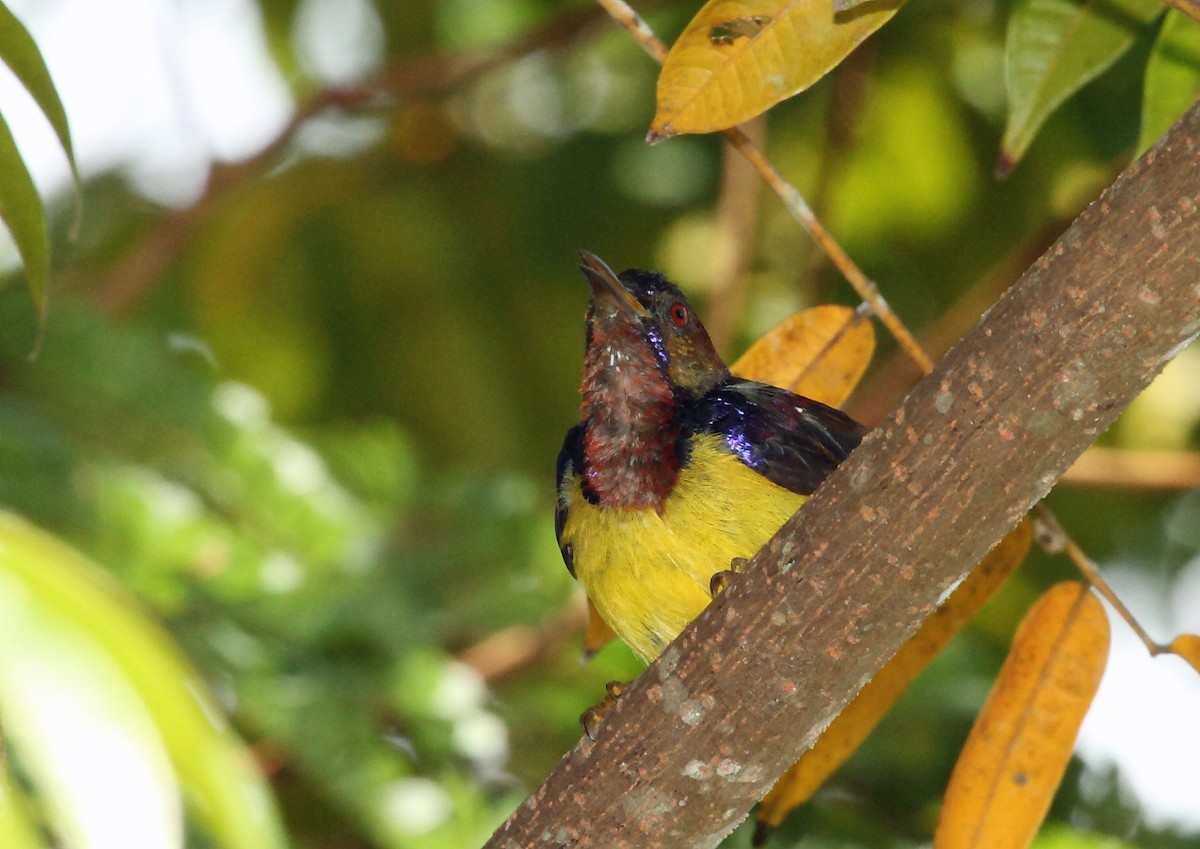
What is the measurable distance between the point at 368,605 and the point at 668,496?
1.02 meters

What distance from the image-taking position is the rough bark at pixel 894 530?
Answer: 1.99 m

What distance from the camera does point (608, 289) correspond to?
3.45 metres

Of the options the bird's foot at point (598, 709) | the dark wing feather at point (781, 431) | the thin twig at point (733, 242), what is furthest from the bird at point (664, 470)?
the thin twig at point (733, 242)


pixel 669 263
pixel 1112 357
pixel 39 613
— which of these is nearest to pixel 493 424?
pixel 669 263

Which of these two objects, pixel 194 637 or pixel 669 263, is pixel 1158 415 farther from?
pixel 194 637

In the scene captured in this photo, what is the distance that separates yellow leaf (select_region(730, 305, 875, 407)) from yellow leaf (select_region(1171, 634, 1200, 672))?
0.75 metres

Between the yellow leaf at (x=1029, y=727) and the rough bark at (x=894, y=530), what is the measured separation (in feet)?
1.25

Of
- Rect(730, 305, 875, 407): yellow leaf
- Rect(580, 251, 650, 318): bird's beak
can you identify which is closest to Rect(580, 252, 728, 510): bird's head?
Rect(580, 251, 650, 318): bird's beak

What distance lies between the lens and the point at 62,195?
18.0 ft

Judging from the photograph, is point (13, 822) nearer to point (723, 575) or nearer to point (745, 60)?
point (745, 60)

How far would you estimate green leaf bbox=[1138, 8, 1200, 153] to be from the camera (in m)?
2.70

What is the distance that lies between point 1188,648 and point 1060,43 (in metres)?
1.14

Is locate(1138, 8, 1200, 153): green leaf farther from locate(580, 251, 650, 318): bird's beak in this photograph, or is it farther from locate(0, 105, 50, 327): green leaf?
locate(0, 105, 50, 327): green leaf

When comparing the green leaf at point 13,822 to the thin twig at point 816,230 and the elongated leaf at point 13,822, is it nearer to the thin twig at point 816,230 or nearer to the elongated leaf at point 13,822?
the elongated leaf at point 13,822
